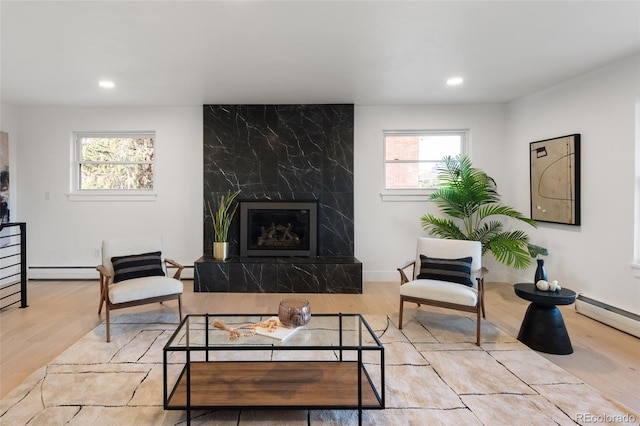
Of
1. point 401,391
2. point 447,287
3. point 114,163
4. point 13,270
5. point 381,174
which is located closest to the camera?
point 401,391

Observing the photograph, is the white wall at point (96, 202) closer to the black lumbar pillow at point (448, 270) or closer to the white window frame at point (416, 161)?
the white window frame at point (416, 161)

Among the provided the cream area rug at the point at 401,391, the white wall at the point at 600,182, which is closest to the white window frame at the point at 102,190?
the cream area rug at the point at 401,391

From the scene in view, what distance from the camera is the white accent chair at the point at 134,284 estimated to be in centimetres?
304

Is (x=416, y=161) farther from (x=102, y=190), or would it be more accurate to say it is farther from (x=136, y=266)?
(x=102, y=190)

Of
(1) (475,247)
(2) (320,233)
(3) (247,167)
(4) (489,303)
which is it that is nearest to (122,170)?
(3) (247,167)

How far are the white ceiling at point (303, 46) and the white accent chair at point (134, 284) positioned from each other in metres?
1.85

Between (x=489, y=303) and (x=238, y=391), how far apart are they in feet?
10.7

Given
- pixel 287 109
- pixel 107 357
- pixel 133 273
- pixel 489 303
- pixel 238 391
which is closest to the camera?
pixel 238 391

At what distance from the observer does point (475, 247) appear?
345 cm

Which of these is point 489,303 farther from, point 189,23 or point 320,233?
point 189,23

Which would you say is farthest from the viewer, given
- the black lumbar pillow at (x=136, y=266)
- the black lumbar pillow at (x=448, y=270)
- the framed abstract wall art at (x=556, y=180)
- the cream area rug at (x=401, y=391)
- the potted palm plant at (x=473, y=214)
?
the potted palm plant at (x=473, y=214)

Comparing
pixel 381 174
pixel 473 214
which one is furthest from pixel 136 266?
pixel 473 214

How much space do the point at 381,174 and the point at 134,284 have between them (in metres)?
3.50

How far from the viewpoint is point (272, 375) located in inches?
81.4
